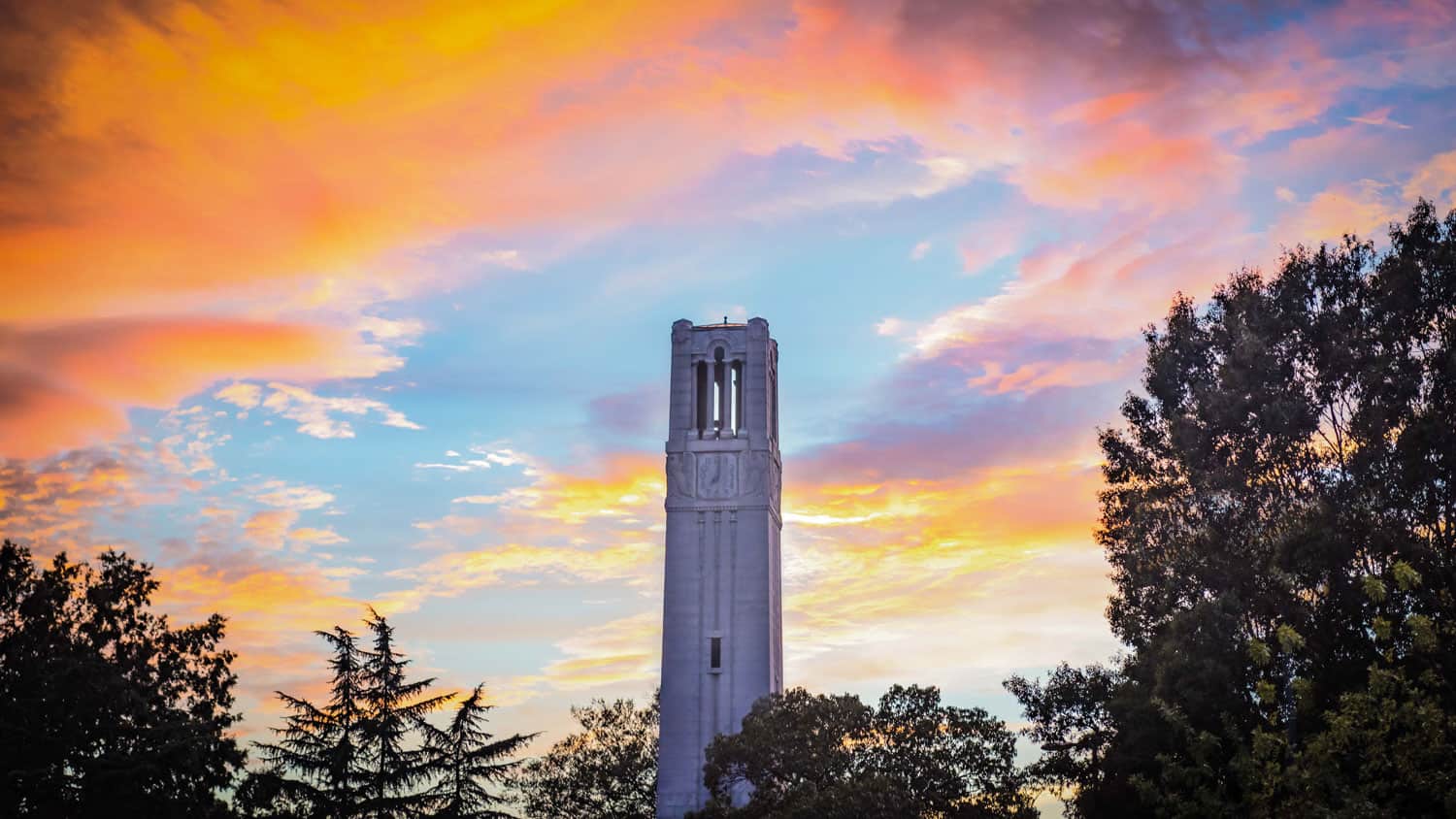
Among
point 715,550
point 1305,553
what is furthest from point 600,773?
point 1305,553

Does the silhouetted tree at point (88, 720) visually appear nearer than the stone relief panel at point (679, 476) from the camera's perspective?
Yes

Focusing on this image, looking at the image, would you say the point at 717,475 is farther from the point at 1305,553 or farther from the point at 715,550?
the point at 1305,553

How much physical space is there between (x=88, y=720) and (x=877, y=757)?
28286 mm

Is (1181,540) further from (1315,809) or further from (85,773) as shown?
(85,773)

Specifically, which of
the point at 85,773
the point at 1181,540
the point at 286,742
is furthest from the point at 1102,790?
the point at 85,773

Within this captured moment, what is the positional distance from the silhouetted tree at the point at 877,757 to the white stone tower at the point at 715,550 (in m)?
13.1

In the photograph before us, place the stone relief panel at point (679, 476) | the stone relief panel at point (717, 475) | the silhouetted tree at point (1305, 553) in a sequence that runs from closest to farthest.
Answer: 1. the silhouetted tree at point (1305, 553)
2. the stone relief panel at point (717, 475)
3. the stone relief panel at point (679, 476)

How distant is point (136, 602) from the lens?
5266cm

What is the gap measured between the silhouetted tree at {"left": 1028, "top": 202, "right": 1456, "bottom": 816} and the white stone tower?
19489 mm

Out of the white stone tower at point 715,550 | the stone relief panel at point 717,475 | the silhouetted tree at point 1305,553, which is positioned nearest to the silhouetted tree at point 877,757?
the silhouetted tree at point 1305,553

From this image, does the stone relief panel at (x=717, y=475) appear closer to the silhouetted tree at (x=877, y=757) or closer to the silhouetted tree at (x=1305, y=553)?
the silhouetted tree at (x=877, y=757)

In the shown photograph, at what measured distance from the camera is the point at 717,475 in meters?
61.4

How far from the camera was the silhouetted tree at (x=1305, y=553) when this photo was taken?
111 ft

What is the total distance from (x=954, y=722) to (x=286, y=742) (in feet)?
80.6
